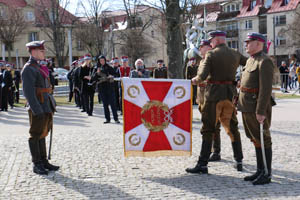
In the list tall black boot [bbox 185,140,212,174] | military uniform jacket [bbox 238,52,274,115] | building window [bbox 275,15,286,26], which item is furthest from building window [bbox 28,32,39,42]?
military uniform jacket [bbox 238,52,274,115]

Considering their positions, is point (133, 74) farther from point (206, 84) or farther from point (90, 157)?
point (206, 84)

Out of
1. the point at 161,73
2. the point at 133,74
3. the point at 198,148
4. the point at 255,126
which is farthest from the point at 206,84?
the point at 161,73

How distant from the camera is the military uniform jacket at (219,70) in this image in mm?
6371

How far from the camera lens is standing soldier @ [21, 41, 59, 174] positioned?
6.52 meters

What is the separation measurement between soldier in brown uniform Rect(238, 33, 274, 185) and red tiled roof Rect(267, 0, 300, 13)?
181ft

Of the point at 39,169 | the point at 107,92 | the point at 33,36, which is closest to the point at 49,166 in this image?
the point at 39,169

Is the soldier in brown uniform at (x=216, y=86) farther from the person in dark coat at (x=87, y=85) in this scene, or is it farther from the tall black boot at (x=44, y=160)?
the person in dark coat at (x=87, y=85)

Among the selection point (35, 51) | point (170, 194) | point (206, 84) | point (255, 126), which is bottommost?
point (170, 194)

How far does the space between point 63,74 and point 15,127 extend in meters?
32.0

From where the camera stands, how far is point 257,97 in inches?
234

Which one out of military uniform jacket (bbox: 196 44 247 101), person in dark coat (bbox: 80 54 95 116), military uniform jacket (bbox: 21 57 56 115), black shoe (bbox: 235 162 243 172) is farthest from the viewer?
person in dark coat (bbox: 80 54 95 116)

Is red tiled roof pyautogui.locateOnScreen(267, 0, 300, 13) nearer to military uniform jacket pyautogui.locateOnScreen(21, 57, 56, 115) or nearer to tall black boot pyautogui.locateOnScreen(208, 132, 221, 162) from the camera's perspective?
tall black boot pyautogui.locateOnScreen(208, 132, 221, 162)

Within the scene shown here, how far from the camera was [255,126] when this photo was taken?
6.04 metres

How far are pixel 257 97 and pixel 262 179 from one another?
112cm
